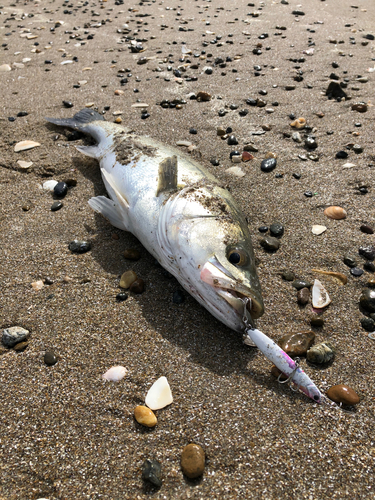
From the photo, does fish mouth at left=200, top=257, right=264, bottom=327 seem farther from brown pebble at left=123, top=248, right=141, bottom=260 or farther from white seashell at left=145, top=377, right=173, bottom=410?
brown pebble at left=123, top=248, right=141, bottom=260

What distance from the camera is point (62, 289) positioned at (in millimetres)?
3035

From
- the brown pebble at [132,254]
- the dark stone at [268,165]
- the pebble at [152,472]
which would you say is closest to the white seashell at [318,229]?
the dark stone at [268,165]

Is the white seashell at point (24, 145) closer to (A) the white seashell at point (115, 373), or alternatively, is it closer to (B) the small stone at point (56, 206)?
(B) the small stone at point (56, 206)

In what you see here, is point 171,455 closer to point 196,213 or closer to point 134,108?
point 196,213

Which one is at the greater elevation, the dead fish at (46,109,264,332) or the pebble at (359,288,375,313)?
the dead fish at (46,109,264,332)

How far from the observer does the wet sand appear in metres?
1.91

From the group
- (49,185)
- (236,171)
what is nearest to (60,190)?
(49,185)

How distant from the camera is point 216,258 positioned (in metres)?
2.62

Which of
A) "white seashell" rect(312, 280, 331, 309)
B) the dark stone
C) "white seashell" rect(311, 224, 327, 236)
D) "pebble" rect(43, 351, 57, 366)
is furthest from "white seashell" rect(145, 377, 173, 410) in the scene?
the dark stone

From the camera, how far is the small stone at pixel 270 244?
3.40 meters

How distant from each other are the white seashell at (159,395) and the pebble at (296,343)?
37.2 inches

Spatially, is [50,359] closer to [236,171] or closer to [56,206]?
[56,206]

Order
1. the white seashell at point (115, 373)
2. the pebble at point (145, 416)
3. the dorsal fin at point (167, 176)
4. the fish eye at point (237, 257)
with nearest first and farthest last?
1. the pebble at point (145, 416)
2. the white seashell at point (115, 373)
3. the fish eye at point (237, 257)
4. the dorsal fin at point (167, 176)

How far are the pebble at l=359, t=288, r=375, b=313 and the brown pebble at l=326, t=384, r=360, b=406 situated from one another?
33.8 inches
